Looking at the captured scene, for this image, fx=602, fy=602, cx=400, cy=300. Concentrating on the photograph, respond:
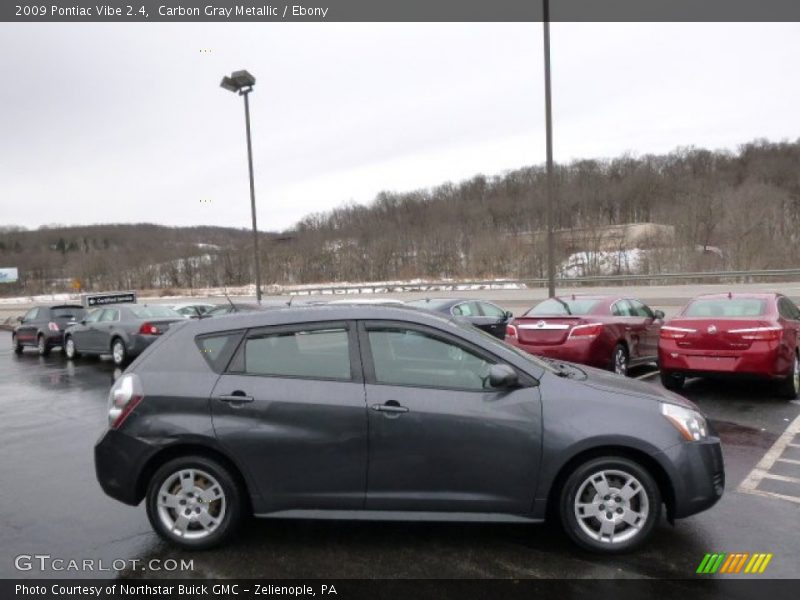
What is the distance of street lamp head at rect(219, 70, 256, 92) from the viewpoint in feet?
65.1

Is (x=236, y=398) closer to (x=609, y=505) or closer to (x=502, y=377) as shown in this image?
(x=502, y=377)

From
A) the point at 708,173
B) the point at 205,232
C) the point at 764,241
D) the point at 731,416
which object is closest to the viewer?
the point at 731,416

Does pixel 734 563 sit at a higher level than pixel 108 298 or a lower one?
lower

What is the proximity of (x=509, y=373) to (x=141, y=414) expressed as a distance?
2.46 metres

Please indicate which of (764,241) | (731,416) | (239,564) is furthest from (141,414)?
(764,241)

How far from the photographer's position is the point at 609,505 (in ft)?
12.6

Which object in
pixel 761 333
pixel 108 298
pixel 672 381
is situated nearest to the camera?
pixel 761 333

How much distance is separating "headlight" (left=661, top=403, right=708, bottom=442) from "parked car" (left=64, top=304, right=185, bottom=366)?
1207 centimetres

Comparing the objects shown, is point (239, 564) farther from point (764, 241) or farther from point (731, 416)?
point (764, 241)

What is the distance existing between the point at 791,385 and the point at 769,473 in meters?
3.55

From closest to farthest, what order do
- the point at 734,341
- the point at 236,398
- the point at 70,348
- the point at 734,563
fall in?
the point at 734,563, the point at 236,398, the point at 734,341, the point at 70,348

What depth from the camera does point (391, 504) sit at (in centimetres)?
387

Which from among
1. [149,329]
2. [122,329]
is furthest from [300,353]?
[122,329]

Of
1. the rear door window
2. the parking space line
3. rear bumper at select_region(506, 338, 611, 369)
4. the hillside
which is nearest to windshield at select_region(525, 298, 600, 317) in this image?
rear bumper at select_region(506, 338, 611, 369)
